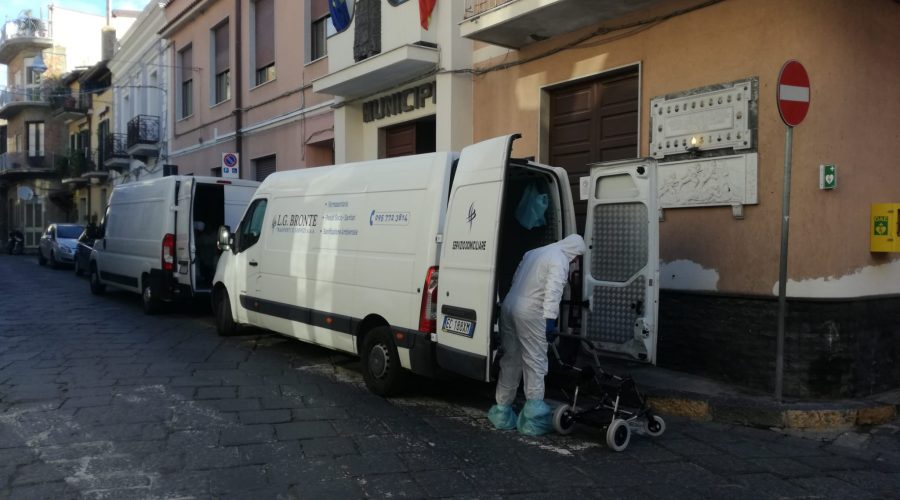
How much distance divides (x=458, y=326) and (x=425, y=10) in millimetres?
6832

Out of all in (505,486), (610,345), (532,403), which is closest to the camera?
(505,486)

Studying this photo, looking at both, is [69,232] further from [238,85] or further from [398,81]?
[398,81]

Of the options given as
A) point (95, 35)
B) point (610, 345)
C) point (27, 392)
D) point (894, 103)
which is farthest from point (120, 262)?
point (95, 35)

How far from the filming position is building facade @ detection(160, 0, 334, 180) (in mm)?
15617

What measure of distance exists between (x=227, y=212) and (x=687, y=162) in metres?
7.44

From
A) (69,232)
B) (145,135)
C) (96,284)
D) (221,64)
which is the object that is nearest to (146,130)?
(145,135)

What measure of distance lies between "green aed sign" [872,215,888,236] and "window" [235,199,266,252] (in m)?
6.68

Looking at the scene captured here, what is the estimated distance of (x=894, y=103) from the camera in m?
6.99

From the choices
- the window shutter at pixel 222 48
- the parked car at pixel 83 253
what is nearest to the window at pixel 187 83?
the window shutter at pixel 222 48

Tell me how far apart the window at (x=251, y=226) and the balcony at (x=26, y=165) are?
→ 3750 centimetres

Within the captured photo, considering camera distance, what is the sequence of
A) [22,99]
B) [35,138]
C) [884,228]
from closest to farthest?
1. [884,228]
2. [22,99]
3. [35,138]

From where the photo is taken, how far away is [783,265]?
6074 mm

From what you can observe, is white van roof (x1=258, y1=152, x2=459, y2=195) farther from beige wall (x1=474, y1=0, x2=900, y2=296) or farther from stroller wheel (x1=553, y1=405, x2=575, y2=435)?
beige wall (x1=474, y1=0, x2=900, y2=296)

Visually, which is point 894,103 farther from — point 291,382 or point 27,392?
point 27,392
